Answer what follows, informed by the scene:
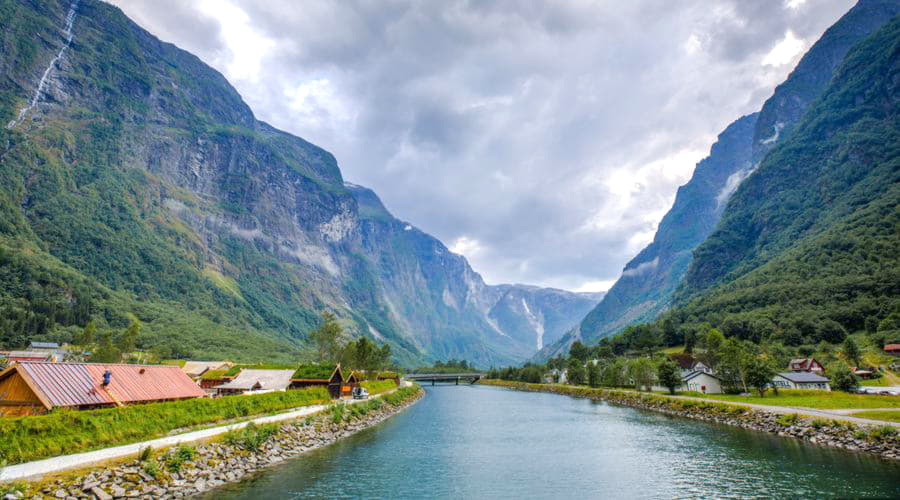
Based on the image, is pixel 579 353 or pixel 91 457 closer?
pixel 91 457

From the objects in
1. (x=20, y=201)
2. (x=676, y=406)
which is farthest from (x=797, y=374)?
(x=20, y=201)

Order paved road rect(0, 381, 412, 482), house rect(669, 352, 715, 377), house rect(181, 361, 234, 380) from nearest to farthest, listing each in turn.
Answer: paved road rect(0, 381, 412, 482)
house rect(181, 361, 234, 380)
house rect(669, 352, 715, 377)

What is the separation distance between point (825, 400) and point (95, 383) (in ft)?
285

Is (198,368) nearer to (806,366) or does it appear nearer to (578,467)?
(578,467)

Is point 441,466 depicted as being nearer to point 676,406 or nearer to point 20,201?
point 676,406

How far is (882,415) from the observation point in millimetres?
44312

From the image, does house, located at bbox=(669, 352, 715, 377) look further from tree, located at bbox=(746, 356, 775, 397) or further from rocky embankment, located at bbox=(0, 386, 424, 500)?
rocky embankment, located at bbox=(0, 386, 424, 500)

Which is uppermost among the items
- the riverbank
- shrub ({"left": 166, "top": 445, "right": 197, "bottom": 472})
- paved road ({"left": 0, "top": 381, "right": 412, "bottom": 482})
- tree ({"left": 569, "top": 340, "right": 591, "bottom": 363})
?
tree ({"left": 569, "top": 340, "right": 591, "bottom": 363})

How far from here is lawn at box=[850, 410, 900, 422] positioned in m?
42.3

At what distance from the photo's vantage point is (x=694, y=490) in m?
29.3

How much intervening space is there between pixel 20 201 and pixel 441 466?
852ft

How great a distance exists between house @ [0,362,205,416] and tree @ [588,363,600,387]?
11755 centimetres

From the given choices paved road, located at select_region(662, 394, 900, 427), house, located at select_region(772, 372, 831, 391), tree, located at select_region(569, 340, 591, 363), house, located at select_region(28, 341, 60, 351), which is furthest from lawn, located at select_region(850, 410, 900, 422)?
house, located at select_region(28, 341, 60, 351)

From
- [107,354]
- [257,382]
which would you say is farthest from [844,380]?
[107,354]
